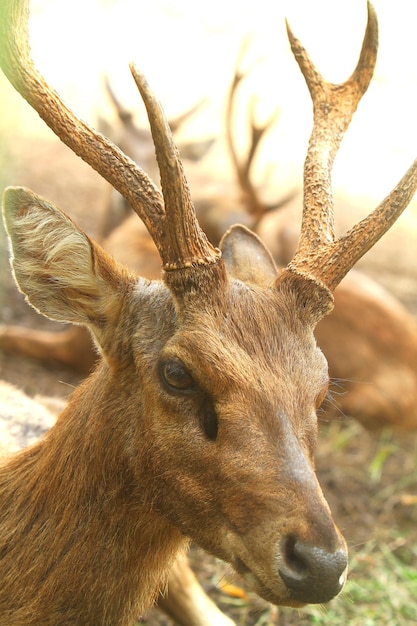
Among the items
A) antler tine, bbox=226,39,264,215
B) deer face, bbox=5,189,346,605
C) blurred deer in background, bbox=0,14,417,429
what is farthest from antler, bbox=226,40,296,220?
deer face, bbox=5,189,346,605

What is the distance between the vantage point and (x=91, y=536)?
3316 millimetres

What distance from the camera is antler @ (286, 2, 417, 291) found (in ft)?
11.1

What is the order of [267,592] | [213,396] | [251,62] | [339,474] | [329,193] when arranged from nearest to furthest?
[267,592]
[213,396]
[329,193]
[339,474]
[251,62]

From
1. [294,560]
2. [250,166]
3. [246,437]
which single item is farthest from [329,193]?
[250,166]

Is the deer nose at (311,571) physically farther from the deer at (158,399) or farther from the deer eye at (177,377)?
the deer eye at (177,377)

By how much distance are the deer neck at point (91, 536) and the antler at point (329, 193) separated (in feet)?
3.20

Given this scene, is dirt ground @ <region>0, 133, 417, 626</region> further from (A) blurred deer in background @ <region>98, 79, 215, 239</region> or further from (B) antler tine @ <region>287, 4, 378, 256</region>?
(B) antler tine @ <region>287, 4, 378, 256</region>

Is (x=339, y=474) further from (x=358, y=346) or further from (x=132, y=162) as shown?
(x=132, y=162)

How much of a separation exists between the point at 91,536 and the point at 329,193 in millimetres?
1751

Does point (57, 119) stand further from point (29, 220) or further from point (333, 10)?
point (333, 10)

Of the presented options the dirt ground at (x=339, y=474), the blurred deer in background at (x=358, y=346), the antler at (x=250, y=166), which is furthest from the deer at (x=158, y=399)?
the antler at (x=250, y=166)

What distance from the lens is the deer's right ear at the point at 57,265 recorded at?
318cm

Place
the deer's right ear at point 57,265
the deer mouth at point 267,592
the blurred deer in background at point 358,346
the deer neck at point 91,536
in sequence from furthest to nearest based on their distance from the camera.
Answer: the blurred deer in background at point 358,346 < the deer neck at point 91,536 < the deer's right ear at point 57,265 < the deer mouth at point 267,592

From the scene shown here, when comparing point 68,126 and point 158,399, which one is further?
point 68,126
